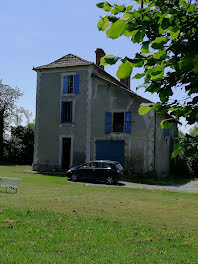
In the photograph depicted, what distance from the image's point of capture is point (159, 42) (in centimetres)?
242

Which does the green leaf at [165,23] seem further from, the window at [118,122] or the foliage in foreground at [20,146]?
the foliage in foreground at [20,146]

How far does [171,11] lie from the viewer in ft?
7.82

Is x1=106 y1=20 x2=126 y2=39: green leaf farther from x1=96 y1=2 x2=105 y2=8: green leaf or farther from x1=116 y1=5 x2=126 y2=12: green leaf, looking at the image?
x1=96 y1=2 x2=105 y2=8: green leaf

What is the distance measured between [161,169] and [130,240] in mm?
20950

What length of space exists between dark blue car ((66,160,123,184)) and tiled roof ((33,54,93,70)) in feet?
32.0

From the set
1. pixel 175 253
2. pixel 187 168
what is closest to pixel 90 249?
pixel 175 253

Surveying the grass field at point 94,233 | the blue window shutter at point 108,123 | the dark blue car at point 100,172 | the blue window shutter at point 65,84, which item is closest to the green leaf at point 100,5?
the grass field at point 94,233

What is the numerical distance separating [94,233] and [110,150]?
59.3 feet

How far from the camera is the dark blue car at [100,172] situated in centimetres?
1942

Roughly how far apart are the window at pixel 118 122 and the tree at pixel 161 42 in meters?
22.2

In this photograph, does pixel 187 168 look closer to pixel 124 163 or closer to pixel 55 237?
pixel 124 163

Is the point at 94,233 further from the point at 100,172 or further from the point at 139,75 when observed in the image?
the point at 100,172

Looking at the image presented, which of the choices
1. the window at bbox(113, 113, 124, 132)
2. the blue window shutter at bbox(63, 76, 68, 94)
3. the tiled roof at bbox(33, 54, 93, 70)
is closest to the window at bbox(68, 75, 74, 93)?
the blue window shutter at bbox(63, 76, 68, 94)

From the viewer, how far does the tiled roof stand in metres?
26.6
